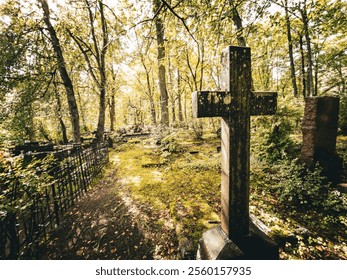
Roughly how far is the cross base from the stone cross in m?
0.08

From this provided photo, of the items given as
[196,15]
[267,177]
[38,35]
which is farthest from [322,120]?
[38,35]

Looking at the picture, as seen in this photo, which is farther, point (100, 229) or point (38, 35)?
point (38, 35)

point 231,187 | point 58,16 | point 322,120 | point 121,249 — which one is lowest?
point 121,249

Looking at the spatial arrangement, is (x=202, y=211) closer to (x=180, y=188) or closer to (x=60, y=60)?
(x=180, y=188)

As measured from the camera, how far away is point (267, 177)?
4.40m

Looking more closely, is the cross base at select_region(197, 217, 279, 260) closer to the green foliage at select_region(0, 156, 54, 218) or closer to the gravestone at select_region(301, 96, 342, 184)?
the green foliage at select_region(0, 156, 54, 218)

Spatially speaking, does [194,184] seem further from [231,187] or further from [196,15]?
[196,15]

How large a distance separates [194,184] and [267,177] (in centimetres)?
195

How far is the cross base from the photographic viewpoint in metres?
1.78

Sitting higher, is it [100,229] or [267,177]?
[267,177]

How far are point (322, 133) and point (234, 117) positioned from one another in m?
3.43

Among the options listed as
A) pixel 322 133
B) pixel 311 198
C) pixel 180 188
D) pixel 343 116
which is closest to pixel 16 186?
pixel 180 188

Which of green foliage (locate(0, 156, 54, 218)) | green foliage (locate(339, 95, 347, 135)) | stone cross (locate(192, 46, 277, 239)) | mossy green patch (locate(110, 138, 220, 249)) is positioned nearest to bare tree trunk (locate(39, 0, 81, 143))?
mossy green patch (locate(110, 138, 220, 249))

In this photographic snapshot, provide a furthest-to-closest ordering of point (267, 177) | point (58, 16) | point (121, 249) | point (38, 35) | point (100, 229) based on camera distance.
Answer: point (58, 16), point (38, 35), point (267, 177), point (100, 229), point (121, 249)
